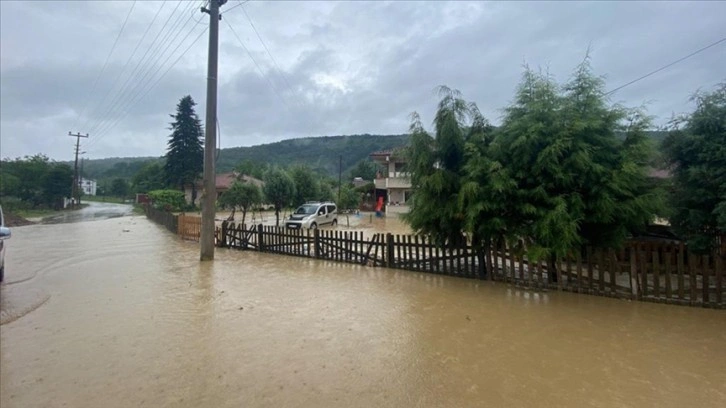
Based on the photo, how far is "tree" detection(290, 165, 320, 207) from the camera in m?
24.1

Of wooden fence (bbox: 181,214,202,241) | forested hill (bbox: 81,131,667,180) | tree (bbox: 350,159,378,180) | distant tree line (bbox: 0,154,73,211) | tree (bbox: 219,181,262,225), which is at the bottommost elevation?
wooden fence (bbox: 181,214,202,241)

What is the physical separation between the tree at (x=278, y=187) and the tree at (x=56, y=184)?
4051cm

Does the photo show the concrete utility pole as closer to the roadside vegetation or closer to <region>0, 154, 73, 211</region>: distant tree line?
the roadside vegetation

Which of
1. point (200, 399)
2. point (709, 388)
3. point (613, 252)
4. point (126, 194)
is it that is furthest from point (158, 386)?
point (126, 194)

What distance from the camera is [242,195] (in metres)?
20.5

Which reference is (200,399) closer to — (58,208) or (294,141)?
(58,208)

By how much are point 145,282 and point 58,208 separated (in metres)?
51.8

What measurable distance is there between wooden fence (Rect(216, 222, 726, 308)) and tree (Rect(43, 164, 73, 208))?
48665 mm

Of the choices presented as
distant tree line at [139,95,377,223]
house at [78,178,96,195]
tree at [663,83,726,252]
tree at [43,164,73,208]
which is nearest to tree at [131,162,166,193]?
distant tree line at [139,95,377,223]

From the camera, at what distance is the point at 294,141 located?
96062 mm

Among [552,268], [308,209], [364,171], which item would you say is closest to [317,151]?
[364,171]

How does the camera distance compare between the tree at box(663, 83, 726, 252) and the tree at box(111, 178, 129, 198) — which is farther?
the tree at box(111, 178, 129, 198)

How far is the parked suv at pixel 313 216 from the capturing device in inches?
796

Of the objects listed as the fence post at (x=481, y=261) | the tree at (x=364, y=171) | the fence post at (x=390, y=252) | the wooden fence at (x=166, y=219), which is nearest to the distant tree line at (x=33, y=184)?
the wooden fence at (x=166, y=219)
